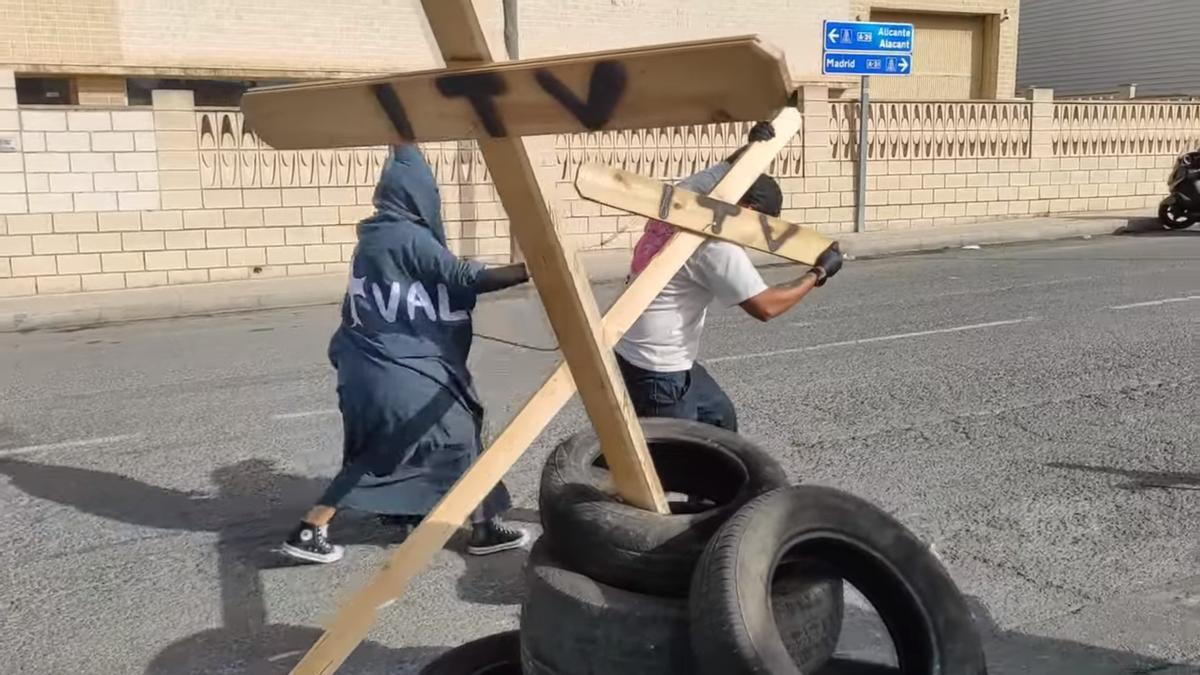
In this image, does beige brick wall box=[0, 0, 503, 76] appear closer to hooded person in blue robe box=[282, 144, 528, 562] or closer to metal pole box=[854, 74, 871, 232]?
metal pole box=[854, 74, 871, 232]

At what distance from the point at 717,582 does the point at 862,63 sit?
49.3 ft

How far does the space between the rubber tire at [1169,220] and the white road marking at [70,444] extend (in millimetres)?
15911

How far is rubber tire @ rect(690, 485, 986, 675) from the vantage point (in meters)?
2.44

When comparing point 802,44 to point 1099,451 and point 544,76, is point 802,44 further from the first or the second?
point 544,76

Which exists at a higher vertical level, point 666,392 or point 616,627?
point 666,392

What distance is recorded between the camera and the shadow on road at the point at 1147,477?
17.3 feet

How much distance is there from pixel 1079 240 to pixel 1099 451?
12.3m

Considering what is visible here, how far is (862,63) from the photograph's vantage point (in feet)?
53.9

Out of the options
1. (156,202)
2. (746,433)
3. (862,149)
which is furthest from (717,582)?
(862,149)

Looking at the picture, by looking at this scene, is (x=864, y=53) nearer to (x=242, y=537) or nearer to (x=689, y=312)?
(x=689, y=312)

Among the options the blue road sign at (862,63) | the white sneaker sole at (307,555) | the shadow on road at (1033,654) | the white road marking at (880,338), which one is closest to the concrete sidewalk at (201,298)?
the white road marking at (880,338)

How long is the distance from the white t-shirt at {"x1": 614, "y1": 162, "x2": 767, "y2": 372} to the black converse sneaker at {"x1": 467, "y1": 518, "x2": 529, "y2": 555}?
908 millimetres

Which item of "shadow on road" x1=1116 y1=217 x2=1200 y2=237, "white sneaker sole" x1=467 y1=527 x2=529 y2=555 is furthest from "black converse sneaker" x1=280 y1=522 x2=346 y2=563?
"shadow on road" x1=1116 y1=217 x2=1200 y2=237

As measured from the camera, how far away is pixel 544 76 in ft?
6.35
